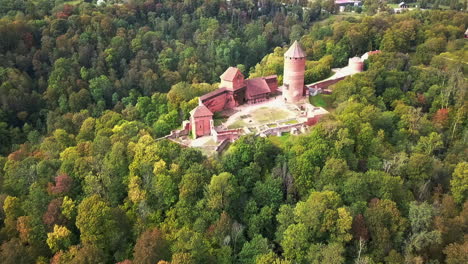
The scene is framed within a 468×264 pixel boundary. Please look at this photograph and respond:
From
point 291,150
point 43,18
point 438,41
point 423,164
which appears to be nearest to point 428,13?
point 438,41

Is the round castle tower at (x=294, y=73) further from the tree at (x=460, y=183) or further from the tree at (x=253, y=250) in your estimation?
the tree at (x=253, y=250)

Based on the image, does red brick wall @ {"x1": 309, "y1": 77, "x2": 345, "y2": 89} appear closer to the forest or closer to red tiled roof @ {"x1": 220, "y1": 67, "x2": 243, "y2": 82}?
the forest

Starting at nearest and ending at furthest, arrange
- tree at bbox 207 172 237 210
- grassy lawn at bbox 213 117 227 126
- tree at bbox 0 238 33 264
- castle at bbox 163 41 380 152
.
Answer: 1. tree at bbox 0 238 33 264
2. tree at bbox 207 172 237 210
3. castle at bbox 163 41 380 152
4. grassy lawn at bbox 213 117 227 126

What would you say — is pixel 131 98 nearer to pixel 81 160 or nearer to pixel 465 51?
pixel 81 160

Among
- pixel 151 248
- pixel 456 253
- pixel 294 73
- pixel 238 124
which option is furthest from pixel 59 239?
pixel 456 253

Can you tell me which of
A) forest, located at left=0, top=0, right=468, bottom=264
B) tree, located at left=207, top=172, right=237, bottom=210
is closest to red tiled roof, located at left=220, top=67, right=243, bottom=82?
forest, located at left=0, top=0, right=468, bottom=264

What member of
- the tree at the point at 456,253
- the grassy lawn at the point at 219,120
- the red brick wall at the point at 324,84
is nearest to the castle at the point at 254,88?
the grassy lawn at the point at 219,120
